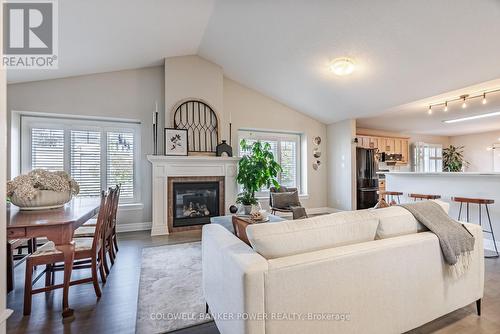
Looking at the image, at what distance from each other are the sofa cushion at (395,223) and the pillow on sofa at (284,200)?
2.94 metres

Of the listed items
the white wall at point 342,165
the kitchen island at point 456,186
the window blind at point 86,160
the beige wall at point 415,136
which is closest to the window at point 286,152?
the white wall at point 342,165

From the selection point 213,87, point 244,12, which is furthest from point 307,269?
point 213,87

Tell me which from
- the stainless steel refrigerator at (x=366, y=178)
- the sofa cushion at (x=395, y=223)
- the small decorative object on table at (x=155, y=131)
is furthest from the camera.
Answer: the stainless steel refrigerator at (x=366, y=178)

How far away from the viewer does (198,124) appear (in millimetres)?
4848

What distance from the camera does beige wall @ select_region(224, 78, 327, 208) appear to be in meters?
5.48

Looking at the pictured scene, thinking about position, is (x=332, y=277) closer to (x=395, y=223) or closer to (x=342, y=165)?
(x=395, y=223)

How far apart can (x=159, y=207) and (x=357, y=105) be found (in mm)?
4436

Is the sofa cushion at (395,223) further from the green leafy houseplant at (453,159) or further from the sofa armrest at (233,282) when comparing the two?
the green leafy houseplant at (453,159)

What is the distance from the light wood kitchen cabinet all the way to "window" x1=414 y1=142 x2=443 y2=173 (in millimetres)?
567

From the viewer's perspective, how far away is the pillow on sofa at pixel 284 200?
15.2ft

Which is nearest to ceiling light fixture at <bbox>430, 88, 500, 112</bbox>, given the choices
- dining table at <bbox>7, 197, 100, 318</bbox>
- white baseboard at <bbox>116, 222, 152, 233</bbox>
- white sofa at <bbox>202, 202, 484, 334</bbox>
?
white sofa at <bbox>202, 202, 484, 334</bbox>

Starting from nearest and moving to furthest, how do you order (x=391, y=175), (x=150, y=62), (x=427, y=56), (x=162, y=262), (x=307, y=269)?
(x=307, y=269) → (x=162, y=262) → (x=427, y=56) → (x=150, y=62) → (x=391, y=175)

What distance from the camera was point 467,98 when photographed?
13.8 feet

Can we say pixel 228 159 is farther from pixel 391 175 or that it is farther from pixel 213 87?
pixel 391 175
